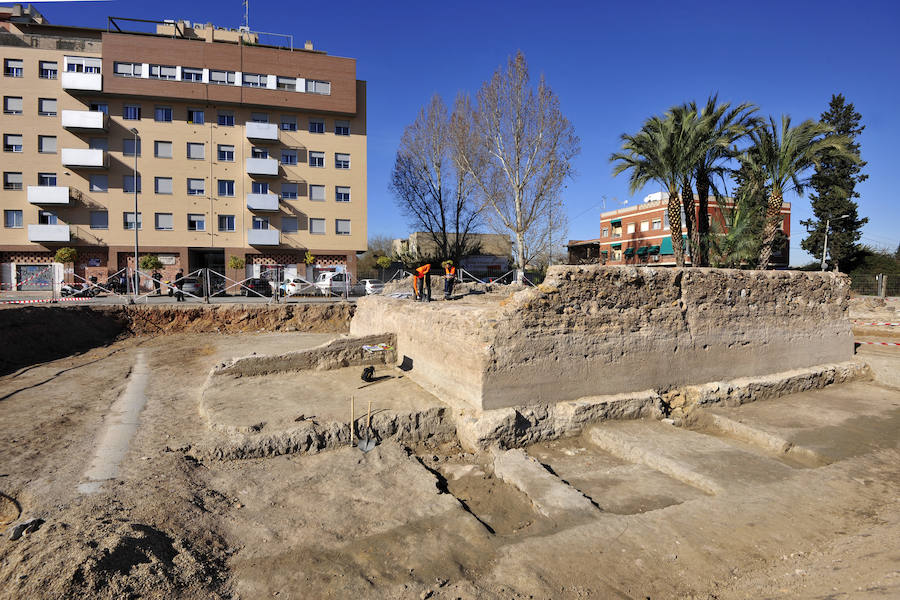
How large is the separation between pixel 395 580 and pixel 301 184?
3155 cm

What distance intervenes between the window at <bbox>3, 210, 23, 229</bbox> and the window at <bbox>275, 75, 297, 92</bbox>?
57.4ft

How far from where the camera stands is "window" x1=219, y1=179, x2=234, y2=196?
3033cm

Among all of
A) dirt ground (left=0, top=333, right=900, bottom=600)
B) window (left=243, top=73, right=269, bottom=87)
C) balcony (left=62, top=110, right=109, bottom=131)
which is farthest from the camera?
window (left=243, top=73, right=269, bottom=87)

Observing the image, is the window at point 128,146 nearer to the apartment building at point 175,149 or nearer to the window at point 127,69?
the apartment building at point 175,149

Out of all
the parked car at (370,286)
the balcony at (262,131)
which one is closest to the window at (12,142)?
the balcony at (262,131)

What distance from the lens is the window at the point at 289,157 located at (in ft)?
103

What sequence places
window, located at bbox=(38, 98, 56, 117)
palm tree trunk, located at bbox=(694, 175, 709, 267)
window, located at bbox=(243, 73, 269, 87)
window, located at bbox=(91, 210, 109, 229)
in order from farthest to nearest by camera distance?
window, located at bbox=(243, 73, 269, 87), window, located at bbox=(91, 210, 109, 229), window, located at bbox=(38, 98, 56, 117), palm tree trunk, located at bbox=(694, 175, 709, 267)

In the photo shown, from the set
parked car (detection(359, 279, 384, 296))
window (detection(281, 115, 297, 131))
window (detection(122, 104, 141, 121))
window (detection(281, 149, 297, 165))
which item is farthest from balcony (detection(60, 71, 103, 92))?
parked car (detection(359, 279, 384, 296))

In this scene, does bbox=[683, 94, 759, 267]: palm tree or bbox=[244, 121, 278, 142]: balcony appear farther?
bbox=[244, 121, 278, 142]: balcony

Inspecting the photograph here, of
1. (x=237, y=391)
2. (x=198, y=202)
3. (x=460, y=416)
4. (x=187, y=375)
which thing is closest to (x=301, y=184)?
(x=198, y=202)

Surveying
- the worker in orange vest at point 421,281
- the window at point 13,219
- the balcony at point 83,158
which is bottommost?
the worker in orange vest at point 421,281

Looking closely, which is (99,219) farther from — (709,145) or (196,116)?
(709,145)

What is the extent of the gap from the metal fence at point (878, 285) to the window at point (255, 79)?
3557 centimetres

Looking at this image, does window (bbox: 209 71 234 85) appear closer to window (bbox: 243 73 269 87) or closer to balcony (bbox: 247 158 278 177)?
window (bbox: 243 73 269 87)
